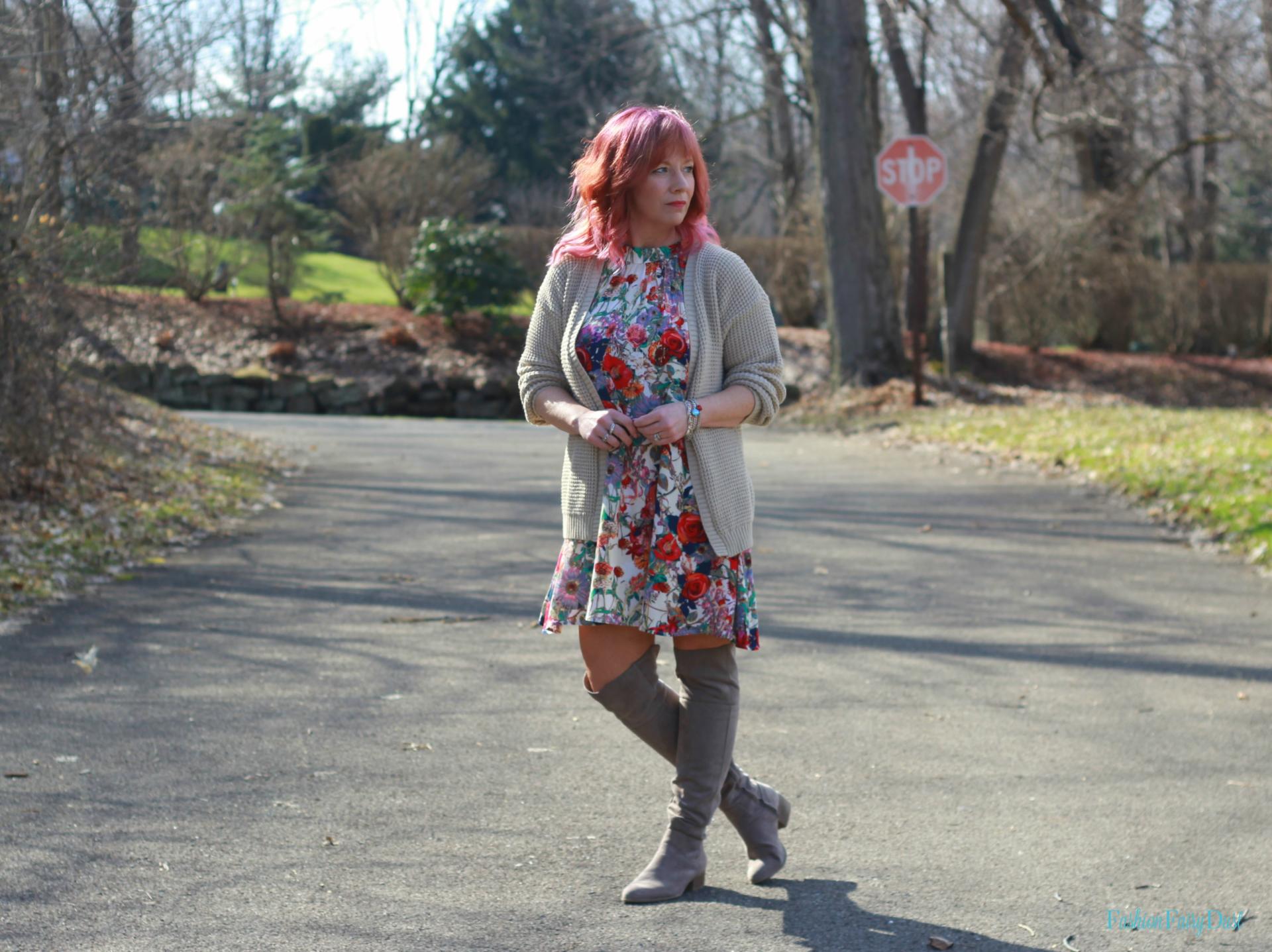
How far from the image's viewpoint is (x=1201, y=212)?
27.4m

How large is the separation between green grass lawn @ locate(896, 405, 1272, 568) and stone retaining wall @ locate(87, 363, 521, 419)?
9049 millimetres

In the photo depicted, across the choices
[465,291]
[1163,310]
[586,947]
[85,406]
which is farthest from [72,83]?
[1163,310]

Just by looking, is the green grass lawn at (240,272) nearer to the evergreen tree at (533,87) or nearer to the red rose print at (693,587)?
the evergreen tree at (533,87)

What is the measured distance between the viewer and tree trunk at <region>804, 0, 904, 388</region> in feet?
54.8

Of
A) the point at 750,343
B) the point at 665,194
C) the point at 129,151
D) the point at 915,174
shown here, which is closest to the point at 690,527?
the point at 750,343

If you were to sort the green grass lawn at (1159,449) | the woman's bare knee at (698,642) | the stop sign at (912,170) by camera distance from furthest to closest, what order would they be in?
1. the stop sign at (912,170)
2. the green grass lawn at (1159,449)
3. the woman's bare knee at (698,642)

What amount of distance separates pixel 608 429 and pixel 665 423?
5.1 inches

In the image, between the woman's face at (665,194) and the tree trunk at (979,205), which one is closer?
the woman's face at (665,194)

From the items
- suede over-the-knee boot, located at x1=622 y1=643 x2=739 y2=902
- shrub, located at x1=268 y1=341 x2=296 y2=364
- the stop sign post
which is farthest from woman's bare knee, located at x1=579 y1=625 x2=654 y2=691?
shrub, located at x1=268 y1=341 x2=296 y2=364

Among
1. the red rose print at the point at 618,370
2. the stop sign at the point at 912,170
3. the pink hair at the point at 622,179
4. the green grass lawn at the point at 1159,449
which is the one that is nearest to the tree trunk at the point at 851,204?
the stop sign at the point at 912,170

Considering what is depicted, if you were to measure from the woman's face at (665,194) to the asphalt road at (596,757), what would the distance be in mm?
1634

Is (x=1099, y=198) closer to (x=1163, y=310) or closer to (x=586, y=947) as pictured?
(x=1163, y=310)

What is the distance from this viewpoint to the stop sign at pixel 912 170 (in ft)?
50.7

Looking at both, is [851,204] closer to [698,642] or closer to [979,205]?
[979,205]
